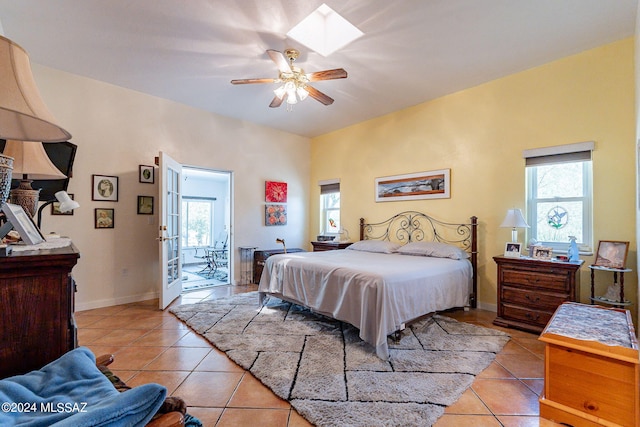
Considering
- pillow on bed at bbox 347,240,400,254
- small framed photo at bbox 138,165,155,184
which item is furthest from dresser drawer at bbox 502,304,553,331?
small framed photo at bbox 138,165,155,184

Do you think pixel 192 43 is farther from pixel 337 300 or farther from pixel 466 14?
pixel 337 300

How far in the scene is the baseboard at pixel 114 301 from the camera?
362 cm

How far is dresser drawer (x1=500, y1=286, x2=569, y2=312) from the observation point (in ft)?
9.16

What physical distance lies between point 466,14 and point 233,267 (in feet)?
15.5

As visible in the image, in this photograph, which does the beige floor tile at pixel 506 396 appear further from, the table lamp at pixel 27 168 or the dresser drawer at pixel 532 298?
the table lamp at pixel 27 168

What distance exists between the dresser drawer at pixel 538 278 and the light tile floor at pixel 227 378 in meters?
0.51

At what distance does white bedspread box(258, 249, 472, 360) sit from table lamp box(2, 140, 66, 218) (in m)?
2.19

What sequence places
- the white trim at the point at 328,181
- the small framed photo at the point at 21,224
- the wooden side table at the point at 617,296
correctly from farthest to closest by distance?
the white trim at the point at 328,181, the wooden side table at the point at 617,296, the small framed photo at the point at 21,224

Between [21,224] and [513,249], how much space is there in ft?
13.1

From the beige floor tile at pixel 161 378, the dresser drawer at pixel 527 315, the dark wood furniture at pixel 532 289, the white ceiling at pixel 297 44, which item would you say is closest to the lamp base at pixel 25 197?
the beige floor tile at pixel 161 378

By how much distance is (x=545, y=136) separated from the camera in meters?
3.28

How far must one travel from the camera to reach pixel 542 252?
302cm

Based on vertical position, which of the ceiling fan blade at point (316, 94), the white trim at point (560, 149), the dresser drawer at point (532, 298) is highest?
the ceiling fan blade at point (316, 94)

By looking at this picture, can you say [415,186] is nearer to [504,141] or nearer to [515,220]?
[504,141]
